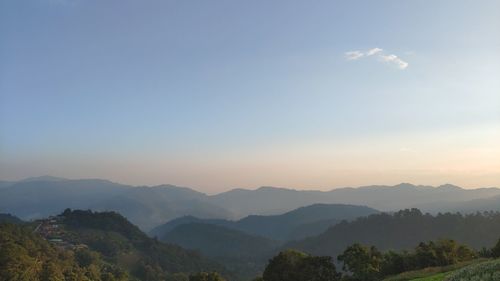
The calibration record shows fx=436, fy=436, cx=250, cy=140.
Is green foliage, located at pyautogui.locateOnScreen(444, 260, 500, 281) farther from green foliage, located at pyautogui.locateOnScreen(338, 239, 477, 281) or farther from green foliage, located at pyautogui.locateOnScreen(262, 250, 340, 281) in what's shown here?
green foliage, located at pyautogui.locateOnScreen(262, 250, 340, 281)

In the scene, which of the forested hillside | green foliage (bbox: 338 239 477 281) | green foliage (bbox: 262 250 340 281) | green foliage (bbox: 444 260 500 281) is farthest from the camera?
the forested hillside

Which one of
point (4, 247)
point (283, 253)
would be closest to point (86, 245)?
point (4, 247)

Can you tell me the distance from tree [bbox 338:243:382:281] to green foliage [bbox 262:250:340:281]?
398 centimetres

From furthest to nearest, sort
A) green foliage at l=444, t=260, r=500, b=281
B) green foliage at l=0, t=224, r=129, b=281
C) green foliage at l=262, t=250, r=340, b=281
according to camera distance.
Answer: green foliage at l=0, t=224, r=129, b=281, green foliage at l=262, t=250, r=340, b=281, green foliage at l=444, t=260, r=500, b=281

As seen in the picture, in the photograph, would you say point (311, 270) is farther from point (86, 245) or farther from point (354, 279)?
point (86, 245)

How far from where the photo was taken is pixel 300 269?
6191cm

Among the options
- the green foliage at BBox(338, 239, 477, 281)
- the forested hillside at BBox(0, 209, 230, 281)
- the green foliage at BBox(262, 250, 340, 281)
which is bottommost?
the forested hillside at BBox(0, 209, 230, 281)

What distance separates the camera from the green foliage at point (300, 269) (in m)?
60.9

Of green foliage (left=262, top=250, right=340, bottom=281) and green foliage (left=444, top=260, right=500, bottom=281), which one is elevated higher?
green foliage (left=444, top=260, right=500, bottom=281)

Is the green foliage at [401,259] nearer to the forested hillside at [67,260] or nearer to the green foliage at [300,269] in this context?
the green foliage at [300,269]

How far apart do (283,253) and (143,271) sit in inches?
4903

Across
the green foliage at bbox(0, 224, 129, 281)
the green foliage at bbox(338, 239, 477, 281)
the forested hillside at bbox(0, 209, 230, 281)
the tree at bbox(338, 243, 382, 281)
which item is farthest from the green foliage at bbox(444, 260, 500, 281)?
the forested hillside at bbox(0, 209, 230, 281)

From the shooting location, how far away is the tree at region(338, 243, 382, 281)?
53.9 m

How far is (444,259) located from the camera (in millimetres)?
48250
